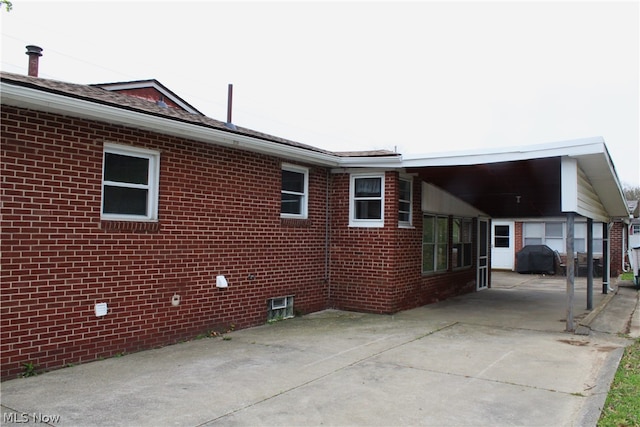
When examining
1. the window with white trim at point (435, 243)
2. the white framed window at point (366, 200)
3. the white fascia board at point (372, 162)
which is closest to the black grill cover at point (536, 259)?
the window with white trim at point (435, 243)

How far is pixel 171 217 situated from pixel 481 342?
505 cm

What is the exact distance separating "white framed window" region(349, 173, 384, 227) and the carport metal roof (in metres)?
0.76

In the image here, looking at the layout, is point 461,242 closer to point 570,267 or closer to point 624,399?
point 570,267

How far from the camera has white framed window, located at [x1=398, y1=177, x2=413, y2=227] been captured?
34.2ft

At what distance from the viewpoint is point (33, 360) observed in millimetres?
5484

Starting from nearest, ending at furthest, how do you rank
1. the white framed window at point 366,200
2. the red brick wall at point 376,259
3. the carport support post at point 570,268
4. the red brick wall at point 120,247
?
the red brick wall at point 120,247 < the carport support post at point 570,268 < the red brick wall at point 376,259 < the white framed window at point 366,200

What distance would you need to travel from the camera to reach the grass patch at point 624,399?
4207mm

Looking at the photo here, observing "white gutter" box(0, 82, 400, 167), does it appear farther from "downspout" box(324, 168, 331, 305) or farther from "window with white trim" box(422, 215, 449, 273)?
"window with white trim" box(422, 215, 449, 273)

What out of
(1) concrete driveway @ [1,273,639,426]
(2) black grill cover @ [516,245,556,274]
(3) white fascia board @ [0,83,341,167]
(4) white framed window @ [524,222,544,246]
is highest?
(3) white fascia board @ [0,83,341,167]

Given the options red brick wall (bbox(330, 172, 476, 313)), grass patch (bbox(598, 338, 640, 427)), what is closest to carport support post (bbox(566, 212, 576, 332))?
grass patch (bbox(598, 338, 640, 427))

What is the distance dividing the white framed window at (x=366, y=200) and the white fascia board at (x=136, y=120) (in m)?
1.42

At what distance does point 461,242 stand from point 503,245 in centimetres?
1181

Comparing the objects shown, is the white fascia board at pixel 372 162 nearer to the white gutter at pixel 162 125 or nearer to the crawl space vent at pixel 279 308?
the white gutter at pixel 162 125

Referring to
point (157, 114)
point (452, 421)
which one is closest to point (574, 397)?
point (452, 421)
